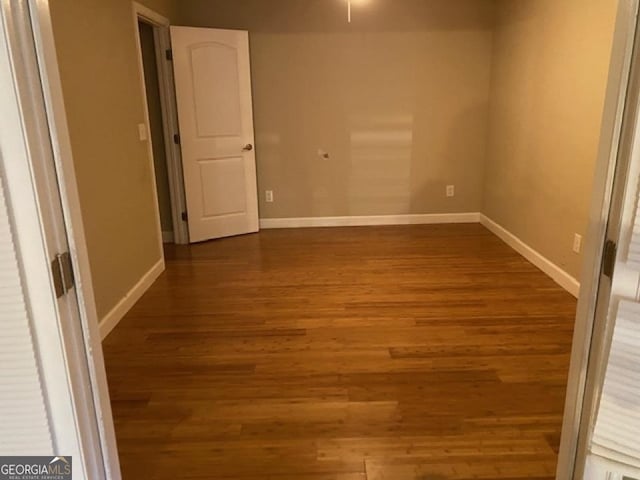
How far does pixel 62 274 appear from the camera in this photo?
100cm

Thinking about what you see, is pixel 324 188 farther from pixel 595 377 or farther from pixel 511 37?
pixel 595 377

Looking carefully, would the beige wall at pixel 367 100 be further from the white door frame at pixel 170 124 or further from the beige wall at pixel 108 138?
the beige wall at pixel 108 138

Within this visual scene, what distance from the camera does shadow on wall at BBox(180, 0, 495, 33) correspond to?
466 centimetres

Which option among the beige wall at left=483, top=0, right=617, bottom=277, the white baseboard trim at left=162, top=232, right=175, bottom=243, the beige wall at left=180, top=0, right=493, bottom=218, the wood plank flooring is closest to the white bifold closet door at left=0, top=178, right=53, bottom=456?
the wood plank flooring

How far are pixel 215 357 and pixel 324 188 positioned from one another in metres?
2.92

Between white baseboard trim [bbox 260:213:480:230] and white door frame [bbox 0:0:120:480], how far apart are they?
4098 millimetres

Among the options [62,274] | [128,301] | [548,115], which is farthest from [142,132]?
[548,115]

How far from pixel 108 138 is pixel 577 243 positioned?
3.18 meters

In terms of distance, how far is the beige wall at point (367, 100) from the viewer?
4.72 metres

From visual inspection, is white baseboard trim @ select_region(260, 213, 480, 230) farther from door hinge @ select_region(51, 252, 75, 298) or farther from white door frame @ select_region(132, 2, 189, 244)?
door hinge @ select_region(51, 252, 75, 298)

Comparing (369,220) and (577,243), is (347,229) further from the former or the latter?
(577,243)

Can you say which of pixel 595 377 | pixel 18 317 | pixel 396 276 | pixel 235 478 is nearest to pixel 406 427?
pixel 235 478

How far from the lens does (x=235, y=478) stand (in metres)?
1.73

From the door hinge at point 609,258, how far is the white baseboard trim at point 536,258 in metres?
1.94
